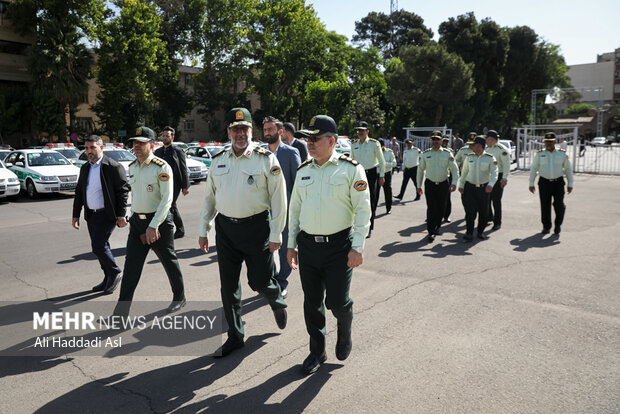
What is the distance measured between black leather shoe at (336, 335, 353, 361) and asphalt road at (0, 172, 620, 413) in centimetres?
11

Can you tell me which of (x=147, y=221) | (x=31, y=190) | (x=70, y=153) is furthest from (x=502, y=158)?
(x=70, y=153)

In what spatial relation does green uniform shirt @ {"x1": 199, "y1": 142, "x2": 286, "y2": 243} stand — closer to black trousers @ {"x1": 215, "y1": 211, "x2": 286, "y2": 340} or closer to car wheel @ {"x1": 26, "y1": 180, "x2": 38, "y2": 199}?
black trousers @ {"x1": 215, "y1": 211, "x2": 286, "y2": 340}

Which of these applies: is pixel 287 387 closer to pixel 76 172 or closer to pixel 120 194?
pixel 120 194

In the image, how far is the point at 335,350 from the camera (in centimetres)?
409

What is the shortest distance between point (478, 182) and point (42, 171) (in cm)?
1385

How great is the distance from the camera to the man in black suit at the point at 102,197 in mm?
5688

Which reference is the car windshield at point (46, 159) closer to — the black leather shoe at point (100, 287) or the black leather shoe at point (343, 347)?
the black leather shoe at point (100, 287)

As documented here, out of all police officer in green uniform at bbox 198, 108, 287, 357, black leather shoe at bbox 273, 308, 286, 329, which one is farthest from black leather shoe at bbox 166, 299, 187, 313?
black leather shoe at bbox 273, 308, 286, 329

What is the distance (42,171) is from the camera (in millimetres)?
15789

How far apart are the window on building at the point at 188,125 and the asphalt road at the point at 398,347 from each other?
4558cm

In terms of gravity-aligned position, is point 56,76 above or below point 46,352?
above

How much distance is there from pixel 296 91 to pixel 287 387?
45.0 metres

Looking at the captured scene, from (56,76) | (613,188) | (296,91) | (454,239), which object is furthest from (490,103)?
(454,239)

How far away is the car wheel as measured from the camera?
15.6 m
